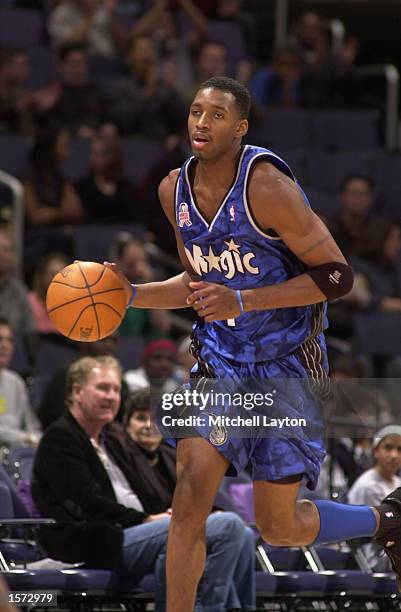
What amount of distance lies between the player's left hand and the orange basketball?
50 centimetres

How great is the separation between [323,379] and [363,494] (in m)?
1.96

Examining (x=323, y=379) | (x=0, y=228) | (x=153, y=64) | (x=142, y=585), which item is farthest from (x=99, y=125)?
(x=323, y=379)

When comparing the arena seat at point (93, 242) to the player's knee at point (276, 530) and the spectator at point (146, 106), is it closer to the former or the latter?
the spectator at point (146, 106)

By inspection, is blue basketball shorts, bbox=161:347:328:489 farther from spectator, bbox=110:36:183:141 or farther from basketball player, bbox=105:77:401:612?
spectator, bbox=110:36:183:141

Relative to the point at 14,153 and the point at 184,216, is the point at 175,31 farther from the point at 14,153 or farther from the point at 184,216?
the point at 184,216

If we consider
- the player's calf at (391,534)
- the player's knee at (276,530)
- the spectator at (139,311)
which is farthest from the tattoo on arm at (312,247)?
the spectator at (139,311)

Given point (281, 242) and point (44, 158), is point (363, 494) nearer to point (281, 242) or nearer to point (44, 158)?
point (281, 242)

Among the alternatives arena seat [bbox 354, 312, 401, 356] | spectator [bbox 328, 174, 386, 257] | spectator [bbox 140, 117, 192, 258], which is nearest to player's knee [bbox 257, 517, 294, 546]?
arena seat [bbox 354, 312, 401, 356]

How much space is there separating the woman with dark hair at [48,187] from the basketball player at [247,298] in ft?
16.8

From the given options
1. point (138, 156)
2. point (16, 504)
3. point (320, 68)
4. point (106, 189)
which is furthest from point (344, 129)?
point (16, 504)

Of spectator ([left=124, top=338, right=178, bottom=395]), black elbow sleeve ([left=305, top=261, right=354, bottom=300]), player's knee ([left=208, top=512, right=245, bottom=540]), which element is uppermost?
black elbow sleeve ([left=305, top=261, right=354, bottom=300])

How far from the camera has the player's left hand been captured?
180 inches

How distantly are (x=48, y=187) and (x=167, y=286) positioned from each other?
5093mm

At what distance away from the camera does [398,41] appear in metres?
14.9
